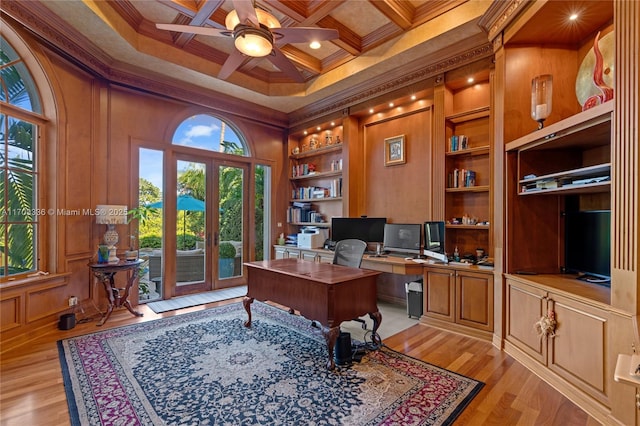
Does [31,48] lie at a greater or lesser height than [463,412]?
greater

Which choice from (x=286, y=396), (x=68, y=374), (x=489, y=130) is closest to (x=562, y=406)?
(x=286, y=396)

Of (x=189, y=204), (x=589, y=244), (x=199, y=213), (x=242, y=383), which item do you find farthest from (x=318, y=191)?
(x=589, y=244)

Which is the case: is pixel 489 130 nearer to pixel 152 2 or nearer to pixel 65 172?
pixel 152 2

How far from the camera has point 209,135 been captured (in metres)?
5.36

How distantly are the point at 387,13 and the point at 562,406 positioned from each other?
3869 millimetres

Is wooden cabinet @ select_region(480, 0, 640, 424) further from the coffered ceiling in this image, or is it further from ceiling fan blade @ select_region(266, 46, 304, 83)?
ceiling fan blade @ select_region(266, 46, 304, 83)

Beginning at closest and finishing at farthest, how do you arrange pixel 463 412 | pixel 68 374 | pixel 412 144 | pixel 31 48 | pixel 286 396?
pixel 463 412 → pixel 286 396 → pixel 68 374 → pixel 31 48 → pixel 412 144

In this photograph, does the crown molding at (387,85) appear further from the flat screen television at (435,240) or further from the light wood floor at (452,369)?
the light wood floor at (452,369)

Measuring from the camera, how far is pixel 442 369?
2.60m

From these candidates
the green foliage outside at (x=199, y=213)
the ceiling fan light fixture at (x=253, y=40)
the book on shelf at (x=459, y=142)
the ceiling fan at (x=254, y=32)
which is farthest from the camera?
the green foliage outside at (x=199, y=213)

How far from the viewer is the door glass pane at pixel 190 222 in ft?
16.3

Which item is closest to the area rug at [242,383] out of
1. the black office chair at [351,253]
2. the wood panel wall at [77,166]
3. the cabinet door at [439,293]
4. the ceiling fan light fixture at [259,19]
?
the wood panel wall at [77,166]

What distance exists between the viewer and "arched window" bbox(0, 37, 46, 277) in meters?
3.12

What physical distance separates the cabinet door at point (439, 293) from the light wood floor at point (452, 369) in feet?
0.82
